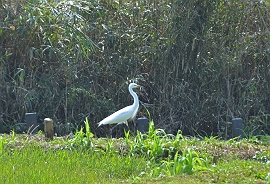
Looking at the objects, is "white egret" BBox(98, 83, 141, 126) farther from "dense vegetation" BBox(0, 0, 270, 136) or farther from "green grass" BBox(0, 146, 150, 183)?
"green grass" BBox(0, 146, 150, 183)

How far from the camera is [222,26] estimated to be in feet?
33.5

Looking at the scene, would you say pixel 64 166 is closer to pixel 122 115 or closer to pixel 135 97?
pixel 122 115

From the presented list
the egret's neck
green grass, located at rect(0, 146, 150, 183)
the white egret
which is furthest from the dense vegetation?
green grass, located at rect(0, 146, 150, 183)

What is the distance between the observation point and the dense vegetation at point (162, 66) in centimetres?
973

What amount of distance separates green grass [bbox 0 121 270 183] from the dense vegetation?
70.1 inches

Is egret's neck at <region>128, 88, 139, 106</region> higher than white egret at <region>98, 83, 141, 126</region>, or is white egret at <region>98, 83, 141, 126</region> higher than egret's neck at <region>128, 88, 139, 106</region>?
egret's neck at <region>128, 88, 139, 106</region>

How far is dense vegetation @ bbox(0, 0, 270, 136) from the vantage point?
9.73 metres

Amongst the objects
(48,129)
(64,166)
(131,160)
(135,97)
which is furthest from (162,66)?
(64,166)

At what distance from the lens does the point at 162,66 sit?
10156mm

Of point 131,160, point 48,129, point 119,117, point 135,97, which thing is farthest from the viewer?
point 135,97

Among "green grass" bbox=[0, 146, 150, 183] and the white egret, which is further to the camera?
the white egret

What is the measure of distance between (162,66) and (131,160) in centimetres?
355

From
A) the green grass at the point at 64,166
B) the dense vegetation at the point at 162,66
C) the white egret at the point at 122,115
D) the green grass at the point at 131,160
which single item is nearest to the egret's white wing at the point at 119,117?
the white egret at the point at 122,115

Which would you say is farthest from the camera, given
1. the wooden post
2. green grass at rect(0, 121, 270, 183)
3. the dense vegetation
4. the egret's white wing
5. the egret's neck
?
the dense vegetation
